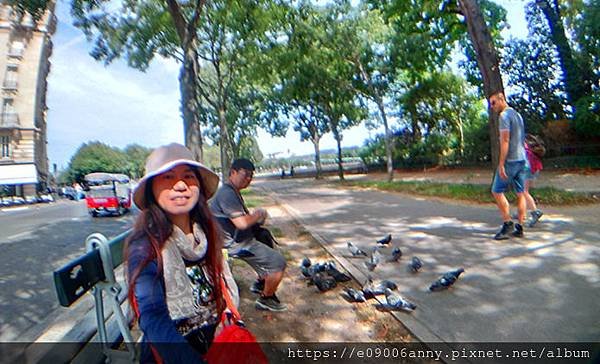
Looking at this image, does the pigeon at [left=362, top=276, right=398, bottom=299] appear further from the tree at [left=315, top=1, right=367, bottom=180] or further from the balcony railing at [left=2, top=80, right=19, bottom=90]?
the balcony railing at [left=2, top=80, right=19, bottom=90]

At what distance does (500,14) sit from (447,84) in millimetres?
12004

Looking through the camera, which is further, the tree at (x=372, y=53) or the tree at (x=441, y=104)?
the tree at (x=441, y=104)

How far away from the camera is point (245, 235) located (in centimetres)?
348

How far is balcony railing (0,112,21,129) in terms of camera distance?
32.7 meters

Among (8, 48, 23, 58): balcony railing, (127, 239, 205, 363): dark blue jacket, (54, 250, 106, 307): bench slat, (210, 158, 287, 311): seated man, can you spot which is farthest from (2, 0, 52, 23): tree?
(8, 48, 23, 58): balcony railing

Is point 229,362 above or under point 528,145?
under

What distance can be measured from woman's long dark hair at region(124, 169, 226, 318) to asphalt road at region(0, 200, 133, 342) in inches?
103

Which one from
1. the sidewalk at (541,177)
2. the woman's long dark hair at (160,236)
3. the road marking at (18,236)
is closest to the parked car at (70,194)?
the road marking at (18,236)

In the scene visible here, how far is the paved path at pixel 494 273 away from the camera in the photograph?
8.95 ft

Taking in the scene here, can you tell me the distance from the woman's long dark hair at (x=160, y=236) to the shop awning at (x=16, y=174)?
3800cm

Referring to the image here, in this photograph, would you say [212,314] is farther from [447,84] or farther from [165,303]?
[447,84]

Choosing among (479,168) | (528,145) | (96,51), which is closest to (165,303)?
(528,145)

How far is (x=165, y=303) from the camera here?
61.7 inches

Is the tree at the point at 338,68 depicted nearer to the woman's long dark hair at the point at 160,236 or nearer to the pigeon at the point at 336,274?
the pigeon at the point at 336,274
